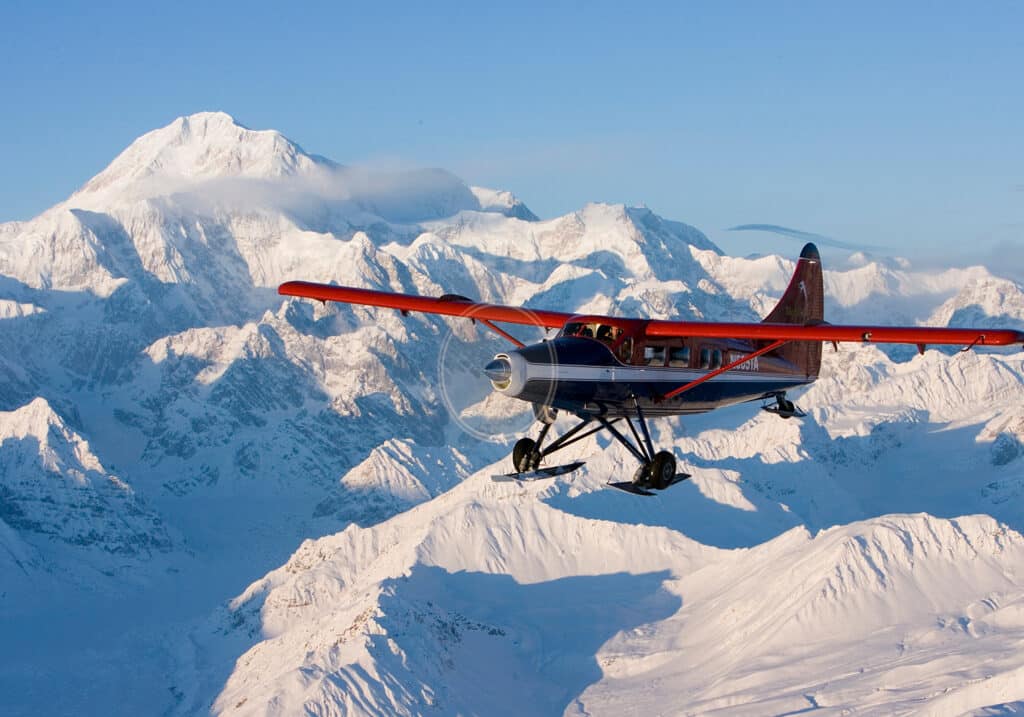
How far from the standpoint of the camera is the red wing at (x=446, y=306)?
198 feet

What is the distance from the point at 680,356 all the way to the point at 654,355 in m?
1.70

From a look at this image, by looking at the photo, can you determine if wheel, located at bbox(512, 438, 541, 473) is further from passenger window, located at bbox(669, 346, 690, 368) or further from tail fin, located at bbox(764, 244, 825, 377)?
tail fin, located at bbox(764, 244, 825, 377)

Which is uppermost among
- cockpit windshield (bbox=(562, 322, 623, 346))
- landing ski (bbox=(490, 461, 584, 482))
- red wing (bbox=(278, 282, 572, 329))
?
red wing (bbox=(278, 282, 572, 329))

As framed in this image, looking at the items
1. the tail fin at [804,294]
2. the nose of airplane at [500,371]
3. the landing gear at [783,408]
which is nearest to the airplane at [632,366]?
the nose of airplane at [500,371]

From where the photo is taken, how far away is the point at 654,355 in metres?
59.2

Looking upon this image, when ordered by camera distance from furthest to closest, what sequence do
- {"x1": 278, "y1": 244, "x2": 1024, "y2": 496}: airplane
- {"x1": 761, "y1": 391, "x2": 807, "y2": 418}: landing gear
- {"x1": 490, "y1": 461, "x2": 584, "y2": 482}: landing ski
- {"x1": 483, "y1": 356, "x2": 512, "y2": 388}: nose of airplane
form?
{"x1": 761, "y1": 391, "x2": 807, "y2": 418}: landing gear, {"x1": 490, "y1": 461, "x2": 584, "y2": 482}: landing ski, {"x1": 278, "y1": 244, "x2": 1024, "y2": 496}: airplane, {"x1": 483, "y1": 356, "x2": 512, "y2": 388}: nose of airplane

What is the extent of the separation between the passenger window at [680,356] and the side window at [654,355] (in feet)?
1.84

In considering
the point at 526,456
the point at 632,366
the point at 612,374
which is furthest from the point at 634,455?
the point at 526,456

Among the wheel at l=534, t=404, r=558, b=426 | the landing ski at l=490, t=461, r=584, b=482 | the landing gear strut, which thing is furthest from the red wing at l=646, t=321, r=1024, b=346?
the landing ski at l=490, t=461, r=584, b=482

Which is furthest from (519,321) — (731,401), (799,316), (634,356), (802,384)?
(799,316)

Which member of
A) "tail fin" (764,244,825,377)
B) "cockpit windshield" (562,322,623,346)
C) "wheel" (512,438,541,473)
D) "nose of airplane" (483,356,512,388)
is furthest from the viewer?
"tail fin" (764,244,825,377)

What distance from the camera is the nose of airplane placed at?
178 feet

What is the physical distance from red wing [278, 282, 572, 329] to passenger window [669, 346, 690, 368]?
495 centimetres

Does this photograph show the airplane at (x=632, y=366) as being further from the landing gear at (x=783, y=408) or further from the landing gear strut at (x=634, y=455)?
the landing gear at (x=783, y=408)
